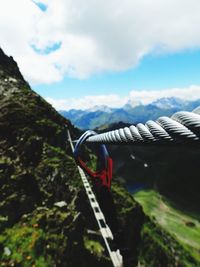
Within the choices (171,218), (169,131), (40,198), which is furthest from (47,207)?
(171,218)

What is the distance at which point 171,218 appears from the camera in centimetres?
10869

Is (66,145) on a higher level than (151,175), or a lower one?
higher

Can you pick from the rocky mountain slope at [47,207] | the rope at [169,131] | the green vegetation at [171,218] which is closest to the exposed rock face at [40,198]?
the rocky mountain slope at [47,207]

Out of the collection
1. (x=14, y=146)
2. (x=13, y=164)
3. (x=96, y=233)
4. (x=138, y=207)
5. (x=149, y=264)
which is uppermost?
(x=14, y=146)

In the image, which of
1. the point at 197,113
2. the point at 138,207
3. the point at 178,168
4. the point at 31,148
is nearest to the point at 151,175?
the point at 178,168

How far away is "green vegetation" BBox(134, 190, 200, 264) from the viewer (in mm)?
90037

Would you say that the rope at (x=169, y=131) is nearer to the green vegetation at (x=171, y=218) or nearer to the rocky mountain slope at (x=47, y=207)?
the rocky mountain slope at (x=47, y=207)

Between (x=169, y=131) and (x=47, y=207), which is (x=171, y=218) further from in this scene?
(x=169, y=131)

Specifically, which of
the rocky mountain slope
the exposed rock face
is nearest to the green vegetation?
the rocky mountain slope

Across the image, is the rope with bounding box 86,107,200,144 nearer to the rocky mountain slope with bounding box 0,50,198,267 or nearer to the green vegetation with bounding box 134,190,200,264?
the rocky mountain slope with bounding box 0,50,198,267

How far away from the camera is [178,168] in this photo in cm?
15550

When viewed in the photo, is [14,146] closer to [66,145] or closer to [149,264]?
[66,145]

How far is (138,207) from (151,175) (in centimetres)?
13093

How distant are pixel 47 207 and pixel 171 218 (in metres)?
100
